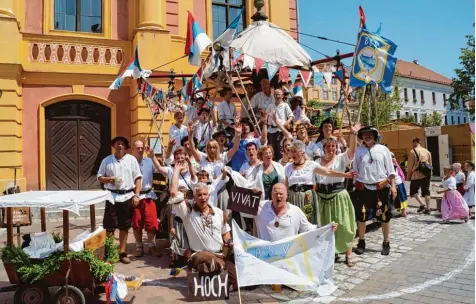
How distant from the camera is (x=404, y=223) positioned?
862 centimetres

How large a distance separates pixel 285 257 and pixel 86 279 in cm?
221

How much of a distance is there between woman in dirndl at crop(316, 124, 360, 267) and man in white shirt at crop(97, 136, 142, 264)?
2801 mm

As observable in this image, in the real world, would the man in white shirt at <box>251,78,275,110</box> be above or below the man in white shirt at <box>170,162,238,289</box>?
above

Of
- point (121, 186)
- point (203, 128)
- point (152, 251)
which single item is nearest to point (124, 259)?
point (152, 251)

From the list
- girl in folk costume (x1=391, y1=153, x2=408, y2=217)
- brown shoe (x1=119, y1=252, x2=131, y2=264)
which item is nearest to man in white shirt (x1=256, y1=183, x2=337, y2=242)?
brown shoe (x1=119, y1=252, x2=131, y2=264)

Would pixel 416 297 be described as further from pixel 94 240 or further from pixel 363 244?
pixel 94 240

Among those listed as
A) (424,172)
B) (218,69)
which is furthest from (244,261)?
(424,172)

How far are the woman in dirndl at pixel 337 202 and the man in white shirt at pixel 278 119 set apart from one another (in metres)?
2.08

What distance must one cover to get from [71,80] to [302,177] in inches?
378

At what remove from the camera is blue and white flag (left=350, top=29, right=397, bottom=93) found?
19.1 feet

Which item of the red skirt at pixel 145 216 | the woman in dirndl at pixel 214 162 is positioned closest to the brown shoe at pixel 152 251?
the red skirt at pixel 145 216

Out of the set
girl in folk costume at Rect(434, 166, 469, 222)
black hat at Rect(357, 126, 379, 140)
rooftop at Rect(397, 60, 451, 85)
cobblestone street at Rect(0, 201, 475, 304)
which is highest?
rooftop at Rect(397, 60, 451, 85)

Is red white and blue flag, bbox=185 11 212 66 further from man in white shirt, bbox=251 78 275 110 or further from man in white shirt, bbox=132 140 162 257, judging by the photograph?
man in white shirt, bbox=132 140 162 257

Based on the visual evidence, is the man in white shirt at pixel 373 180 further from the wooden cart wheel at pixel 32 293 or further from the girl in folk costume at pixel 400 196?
the wooden cart wheel at pixel 32 293
